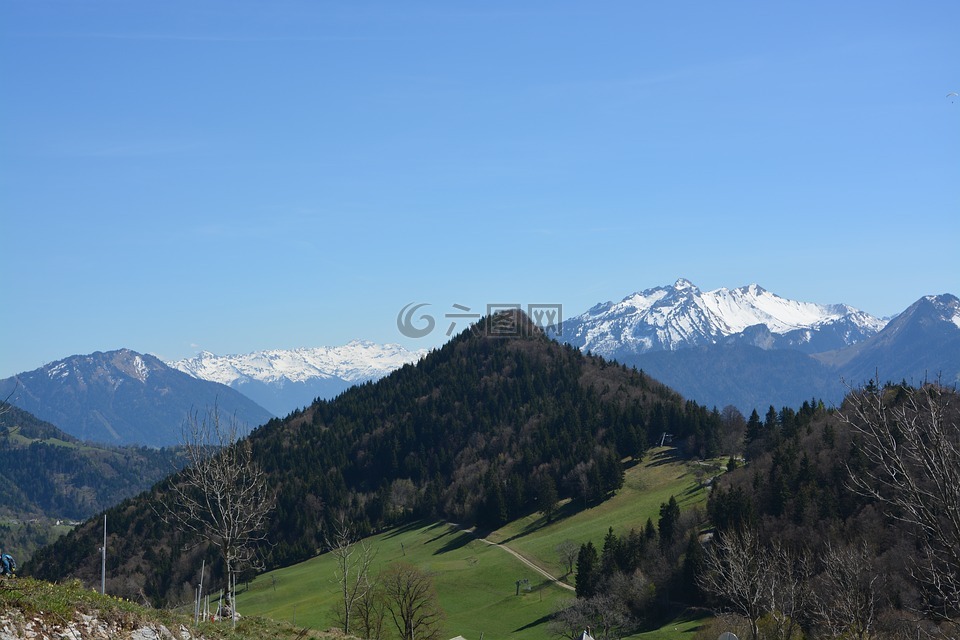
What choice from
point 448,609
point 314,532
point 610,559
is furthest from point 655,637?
point 314,532

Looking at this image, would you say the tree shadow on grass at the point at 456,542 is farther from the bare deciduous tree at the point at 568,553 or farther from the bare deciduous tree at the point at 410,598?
the bare deciduous tree at the point at 410,598

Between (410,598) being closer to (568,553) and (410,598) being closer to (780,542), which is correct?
(780,542)

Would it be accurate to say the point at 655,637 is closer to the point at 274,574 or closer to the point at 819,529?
the point at 819,529

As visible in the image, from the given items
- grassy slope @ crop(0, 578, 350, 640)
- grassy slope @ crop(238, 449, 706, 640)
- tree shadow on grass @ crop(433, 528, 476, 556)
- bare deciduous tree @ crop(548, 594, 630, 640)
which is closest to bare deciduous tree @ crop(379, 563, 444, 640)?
grassy slope @ crop(238, 449, 706, 640)

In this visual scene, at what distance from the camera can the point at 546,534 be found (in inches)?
6029

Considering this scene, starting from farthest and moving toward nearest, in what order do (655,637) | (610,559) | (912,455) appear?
(610,559) < (655,637) < (912,455)

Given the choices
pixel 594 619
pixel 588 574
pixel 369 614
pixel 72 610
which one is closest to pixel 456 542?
pixel 588 574

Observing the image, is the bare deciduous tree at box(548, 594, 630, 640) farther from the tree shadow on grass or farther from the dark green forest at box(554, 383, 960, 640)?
the tree shadow on grass

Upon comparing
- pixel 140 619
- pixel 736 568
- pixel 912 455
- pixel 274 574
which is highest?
pixel 912 455

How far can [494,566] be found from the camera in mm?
132750

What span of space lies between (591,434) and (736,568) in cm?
14362

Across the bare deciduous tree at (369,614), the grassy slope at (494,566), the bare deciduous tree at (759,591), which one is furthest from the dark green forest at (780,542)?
the bare deciduous tree at (369,614)

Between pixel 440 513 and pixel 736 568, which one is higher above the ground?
pixel 736 568

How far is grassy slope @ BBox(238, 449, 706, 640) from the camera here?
109438 mm
